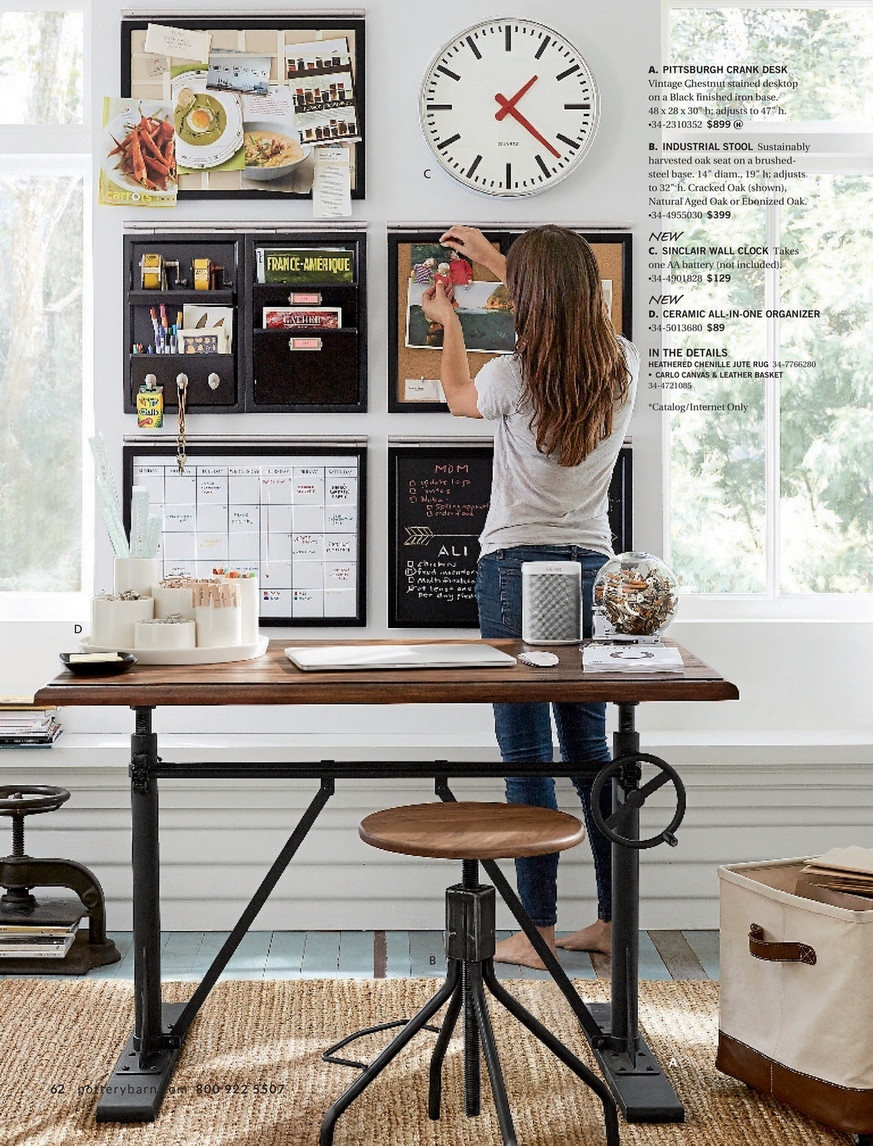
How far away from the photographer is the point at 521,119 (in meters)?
3.52

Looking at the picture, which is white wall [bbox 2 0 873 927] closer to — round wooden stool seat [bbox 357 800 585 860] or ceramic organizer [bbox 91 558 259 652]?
ceramic organizer [bbox 91 558 259 652]

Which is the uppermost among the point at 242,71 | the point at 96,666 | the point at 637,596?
the point at 242,71

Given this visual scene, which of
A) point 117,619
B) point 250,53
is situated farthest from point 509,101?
point 117,619

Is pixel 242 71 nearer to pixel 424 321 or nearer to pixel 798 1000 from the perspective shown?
pixel 424 321

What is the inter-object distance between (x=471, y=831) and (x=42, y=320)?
237 centimetres

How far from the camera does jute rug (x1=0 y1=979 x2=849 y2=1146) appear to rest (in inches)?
90.0

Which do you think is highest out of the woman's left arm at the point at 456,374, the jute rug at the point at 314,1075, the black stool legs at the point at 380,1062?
the woman's left arm at the point at 456,374

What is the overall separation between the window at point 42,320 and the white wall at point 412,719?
0.19 metres

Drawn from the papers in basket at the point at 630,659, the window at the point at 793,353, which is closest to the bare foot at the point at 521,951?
the papers in basket at the point at 630,659

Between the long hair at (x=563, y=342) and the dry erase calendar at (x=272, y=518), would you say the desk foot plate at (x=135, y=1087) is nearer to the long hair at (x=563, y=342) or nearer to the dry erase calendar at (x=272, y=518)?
the dry erase calendar at (x=272, y=518)

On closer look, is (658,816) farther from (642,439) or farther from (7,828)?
(7,828)

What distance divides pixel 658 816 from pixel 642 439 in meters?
1.06

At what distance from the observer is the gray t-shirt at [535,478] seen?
2.88 meters

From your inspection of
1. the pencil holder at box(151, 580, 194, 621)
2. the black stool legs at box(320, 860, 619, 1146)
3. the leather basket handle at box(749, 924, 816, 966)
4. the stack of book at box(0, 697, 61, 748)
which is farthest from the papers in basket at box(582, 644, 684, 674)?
the stack of book at box(0, 697, 61, 748)
